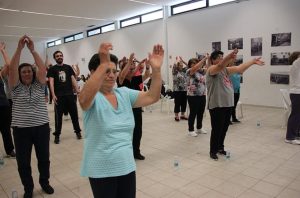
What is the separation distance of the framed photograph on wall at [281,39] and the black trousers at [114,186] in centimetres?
695

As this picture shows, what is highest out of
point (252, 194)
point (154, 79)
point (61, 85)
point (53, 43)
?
point (53, 43)

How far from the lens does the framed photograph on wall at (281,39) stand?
6922mm

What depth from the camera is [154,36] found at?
35.5ft

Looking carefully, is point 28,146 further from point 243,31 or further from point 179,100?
point 243,31

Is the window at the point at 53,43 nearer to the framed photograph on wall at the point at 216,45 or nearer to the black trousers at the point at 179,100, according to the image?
the framed photograph on wall at the point at 216,45

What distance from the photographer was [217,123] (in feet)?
11.5

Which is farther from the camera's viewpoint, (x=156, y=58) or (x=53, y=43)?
(x=53, y=43)

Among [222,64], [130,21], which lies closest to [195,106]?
[222,64]

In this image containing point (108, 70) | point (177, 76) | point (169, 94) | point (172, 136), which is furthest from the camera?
point (169, 94)

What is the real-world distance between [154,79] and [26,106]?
164cm

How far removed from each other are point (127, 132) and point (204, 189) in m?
1.73

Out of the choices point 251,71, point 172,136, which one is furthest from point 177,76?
point 251,71

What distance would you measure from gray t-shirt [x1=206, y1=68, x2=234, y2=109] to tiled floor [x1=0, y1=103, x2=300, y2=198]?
82 centimetres

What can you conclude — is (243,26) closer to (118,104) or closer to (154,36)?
(154,36)
